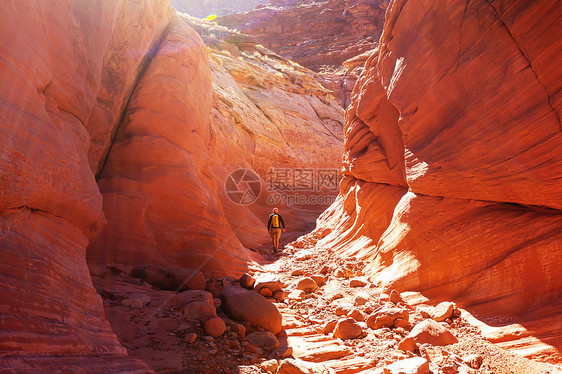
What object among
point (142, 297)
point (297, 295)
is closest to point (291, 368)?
point (142, 297)

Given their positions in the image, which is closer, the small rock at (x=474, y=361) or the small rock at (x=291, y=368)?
the small rock at (x=291, y=368)

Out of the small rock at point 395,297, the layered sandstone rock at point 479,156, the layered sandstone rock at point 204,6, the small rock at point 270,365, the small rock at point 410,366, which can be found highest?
the layered sandstone rock at point 204,6

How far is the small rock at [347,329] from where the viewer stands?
4.44 m

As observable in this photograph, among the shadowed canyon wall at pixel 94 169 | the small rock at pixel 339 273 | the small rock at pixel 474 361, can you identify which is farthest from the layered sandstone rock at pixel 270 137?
the small rock at pixel 474 361

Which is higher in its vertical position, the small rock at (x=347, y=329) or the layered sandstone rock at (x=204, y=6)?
the layered sandstone rock at (x=204, y=6)

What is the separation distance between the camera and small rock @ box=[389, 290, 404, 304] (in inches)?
214

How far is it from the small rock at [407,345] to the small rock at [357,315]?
2.99ft

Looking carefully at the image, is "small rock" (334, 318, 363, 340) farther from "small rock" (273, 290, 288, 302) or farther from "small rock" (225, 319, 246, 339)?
"small rock" (273, 290, 288, 302)

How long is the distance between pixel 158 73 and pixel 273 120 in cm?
1286

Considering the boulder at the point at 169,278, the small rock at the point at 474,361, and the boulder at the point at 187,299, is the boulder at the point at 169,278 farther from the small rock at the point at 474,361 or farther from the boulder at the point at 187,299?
the small rock at the point at 474,361

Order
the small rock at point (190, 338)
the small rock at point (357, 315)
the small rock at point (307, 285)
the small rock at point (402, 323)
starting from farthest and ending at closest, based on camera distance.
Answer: the small rock at point (307, 285)
the small rock at point (357, 315)
the small rock at point (402, 323)
the small rock at point (190, 338)

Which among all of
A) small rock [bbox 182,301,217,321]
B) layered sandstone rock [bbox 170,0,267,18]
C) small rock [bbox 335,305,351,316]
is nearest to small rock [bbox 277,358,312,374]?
small rock [bbox 182,301,217,321]

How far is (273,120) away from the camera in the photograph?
20484mm

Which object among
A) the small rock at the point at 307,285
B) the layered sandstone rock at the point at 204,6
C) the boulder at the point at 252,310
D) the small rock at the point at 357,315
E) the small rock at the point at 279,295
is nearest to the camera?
the boulder at the point at 252,310
